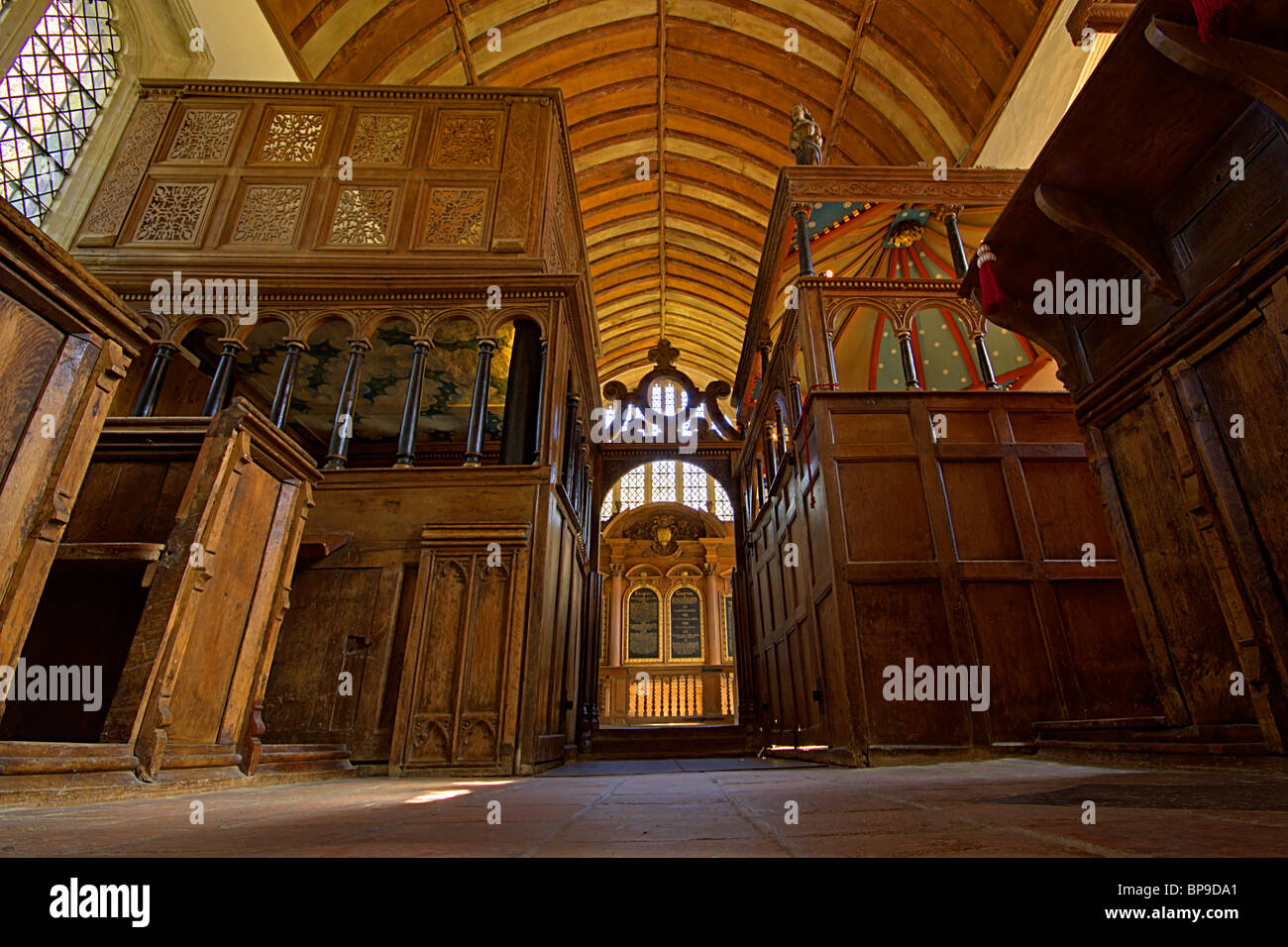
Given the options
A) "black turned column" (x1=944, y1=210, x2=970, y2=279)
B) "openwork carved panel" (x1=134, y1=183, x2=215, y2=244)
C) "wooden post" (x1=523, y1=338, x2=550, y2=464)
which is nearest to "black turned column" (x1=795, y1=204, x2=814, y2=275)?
"black turned column" (x1=944, y1=210, x2=970, y2=279)

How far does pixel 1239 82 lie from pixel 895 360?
8.27 meters

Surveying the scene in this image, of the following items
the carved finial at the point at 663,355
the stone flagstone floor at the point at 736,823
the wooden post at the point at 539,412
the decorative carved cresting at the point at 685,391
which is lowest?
the stone flagstone floor at the point at 736,823

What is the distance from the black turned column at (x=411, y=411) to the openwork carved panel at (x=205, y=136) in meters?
3.86

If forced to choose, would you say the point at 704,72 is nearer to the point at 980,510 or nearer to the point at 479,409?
→ the point at 479,409

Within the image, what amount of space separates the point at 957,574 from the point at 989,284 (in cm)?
194

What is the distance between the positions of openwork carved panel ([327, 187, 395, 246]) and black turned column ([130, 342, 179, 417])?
198 cm

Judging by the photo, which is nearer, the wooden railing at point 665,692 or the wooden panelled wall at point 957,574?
the wooden panelled wall at point 957,574

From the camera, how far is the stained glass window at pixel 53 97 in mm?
5887

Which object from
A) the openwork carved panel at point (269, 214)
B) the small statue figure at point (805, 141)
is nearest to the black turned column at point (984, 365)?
the small statue figure at point (805, 141)

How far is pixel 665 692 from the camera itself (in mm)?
13711

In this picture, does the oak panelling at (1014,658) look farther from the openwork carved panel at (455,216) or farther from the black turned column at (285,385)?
the openwork carved panel at (455,216)

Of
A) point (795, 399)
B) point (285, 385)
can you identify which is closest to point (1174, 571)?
point (795, 399)

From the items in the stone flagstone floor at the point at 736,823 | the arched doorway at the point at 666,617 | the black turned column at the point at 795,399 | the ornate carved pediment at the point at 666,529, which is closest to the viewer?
the stone flagstone floor at the point at 736,823

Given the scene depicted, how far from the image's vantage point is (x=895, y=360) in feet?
33.1
